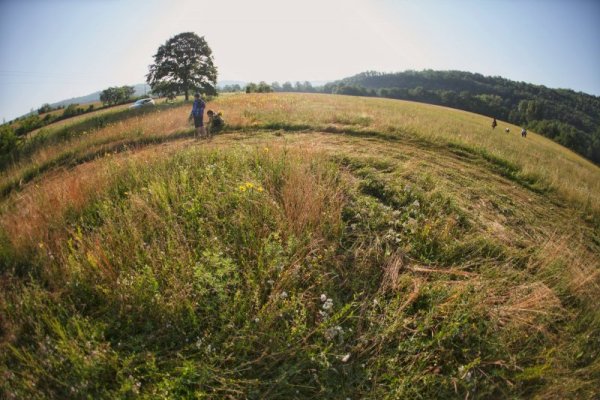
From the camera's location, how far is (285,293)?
2.94 metres

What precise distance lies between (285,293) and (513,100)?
119169 millimetres

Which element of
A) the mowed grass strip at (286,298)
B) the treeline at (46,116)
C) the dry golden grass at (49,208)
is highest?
the treeline at (46,116)

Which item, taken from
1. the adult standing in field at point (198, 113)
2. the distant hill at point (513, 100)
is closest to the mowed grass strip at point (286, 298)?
the adult standing in field at point (198, 113)

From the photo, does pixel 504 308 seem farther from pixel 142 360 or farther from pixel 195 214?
pixel 195 214

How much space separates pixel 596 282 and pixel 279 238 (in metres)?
4.97

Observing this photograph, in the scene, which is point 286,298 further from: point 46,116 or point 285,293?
point 46,116

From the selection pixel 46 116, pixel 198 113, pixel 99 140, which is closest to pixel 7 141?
pixel 99 140

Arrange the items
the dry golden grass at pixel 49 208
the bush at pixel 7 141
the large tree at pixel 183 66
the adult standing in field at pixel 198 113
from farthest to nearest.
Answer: the large tree at pixel 183 66 → the bush at pixel 7 141 → the adult standing in field at pixel 198 113 → the dry golden grass at pixel 49 208

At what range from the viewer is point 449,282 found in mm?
3410

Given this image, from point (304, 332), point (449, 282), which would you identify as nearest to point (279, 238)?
point (304, 332)

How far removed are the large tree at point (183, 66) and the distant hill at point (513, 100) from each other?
62.5 m

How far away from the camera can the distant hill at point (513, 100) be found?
185 ft

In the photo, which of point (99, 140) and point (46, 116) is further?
point (46, 116)

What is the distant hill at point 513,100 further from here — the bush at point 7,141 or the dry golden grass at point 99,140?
the bush at point 7,141
